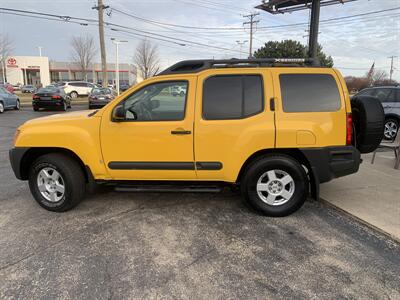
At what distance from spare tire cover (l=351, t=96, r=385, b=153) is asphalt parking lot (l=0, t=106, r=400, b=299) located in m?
1.05

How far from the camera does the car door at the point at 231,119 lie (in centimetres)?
419

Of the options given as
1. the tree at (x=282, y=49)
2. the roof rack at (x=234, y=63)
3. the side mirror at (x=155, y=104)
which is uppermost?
the tree at (x=282, y=49)

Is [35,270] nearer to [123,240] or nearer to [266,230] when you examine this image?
[123,240]

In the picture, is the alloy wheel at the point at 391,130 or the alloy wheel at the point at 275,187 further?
the alloy wheel at the point at 391,130

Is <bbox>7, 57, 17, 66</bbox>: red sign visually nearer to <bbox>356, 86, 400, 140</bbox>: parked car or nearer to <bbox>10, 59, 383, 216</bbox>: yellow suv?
<bbox>356, 86, 400, 140</bbox>: parked car

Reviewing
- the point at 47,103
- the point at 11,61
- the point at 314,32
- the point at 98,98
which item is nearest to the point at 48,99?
the point at 47,103

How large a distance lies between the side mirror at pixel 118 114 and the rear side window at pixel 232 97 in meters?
1.02

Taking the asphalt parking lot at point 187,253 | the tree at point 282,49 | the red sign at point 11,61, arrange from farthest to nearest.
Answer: the red sign at point 11,61
the tree at point 282,49
the asphalt parking lot at point 187,253

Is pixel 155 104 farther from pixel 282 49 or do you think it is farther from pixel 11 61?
pixel 11 61

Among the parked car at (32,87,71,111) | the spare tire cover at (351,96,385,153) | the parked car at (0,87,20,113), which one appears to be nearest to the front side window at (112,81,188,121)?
the spare tire cover at (351,96,385,153)

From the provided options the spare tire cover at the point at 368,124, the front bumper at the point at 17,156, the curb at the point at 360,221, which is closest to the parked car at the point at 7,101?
the front bumper at the point at 17,156

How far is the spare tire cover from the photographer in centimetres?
455

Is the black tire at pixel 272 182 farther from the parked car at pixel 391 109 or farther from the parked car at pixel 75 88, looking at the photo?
the parked car at pixel 75 88

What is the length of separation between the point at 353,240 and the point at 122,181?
2.92m
